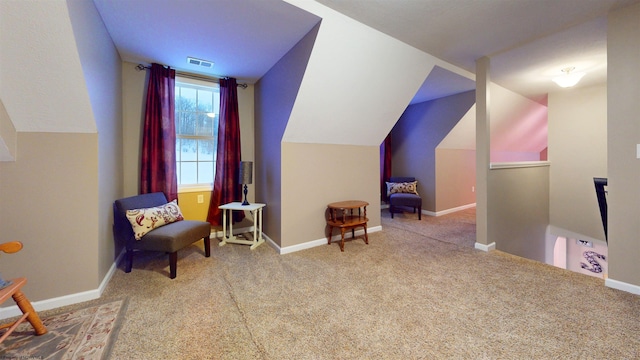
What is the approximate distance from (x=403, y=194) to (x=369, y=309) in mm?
3337

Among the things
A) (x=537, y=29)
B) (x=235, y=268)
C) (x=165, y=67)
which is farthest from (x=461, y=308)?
(x=165, y=67)

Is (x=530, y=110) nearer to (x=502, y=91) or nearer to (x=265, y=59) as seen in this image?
(x=502, y=91)

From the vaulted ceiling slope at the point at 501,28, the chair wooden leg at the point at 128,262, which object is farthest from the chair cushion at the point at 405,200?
the chair wooden leg at the point at 128,262

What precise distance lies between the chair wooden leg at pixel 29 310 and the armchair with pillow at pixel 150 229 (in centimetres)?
80

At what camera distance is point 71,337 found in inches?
58.1

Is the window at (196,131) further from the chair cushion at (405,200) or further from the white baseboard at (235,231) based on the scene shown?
the chair cushion at (405,200)

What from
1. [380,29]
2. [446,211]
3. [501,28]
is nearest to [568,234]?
[446,211]

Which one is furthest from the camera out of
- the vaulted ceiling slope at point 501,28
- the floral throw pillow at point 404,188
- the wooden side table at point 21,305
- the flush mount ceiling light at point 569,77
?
the floral throw pillow at point 404,188

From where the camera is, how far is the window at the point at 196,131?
10.9 ft

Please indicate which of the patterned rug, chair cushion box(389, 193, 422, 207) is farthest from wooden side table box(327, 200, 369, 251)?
the patterned rug

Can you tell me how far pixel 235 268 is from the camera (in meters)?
2.46

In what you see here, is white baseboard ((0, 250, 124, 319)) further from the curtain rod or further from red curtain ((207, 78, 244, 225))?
the curtain rod

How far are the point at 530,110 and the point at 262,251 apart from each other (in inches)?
239

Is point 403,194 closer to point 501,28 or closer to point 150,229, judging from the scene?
point 501,28
